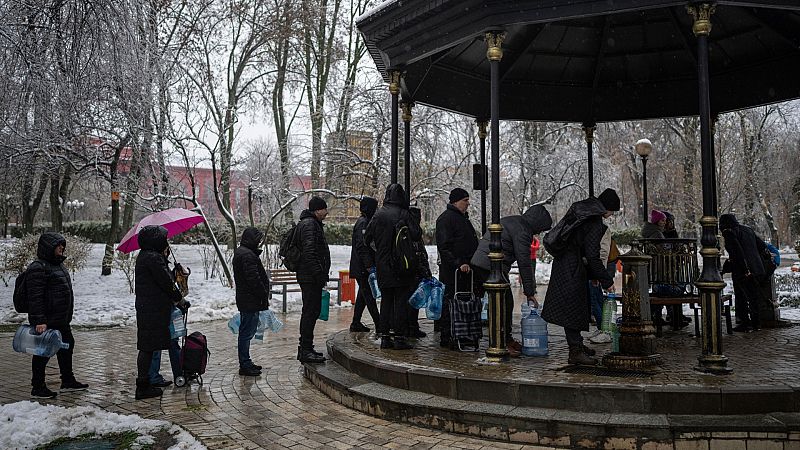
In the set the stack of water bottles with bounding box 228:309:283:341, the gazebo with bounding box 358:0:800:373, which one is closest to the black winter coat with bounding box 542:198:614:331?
the gazebo with bounding box 358:0:800:373

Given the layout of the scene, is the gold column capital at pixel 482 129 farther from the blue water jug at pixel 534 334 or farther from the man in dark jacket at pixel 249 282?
the man in dark jacket at pixel 249 282

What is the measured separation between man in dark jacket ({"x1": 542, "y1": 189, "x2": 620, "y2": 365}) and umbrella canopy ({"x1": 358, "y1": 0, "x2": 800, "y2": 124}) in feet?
8.06

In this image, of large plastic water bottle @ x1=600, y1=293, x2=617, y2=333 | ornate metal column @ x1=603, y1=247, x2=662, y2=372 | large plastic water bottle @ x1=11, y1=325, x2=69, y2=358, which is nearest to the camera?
ornate metal column @ x1=603, y1=247, x2=662, y2=372

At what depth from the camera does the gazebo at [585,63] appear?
6.13 m

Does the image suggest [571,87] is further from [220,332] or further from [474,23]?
[220,332]

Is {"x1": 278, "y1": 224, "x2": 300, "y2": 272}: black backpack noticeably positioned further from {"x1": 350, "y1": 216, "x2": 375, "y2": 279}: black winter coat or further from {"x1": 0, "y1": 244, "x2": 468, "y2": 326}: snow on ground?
{"x1": 0, "y1": 244, "x2": 468, "y2": 326}: snow on ground

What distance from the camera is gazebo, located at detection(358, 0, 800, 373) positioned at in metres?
6.13

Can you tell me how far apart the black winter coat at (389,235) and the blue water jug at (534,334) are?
4.52 ft

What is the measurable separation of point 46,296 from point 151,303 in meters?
1.20

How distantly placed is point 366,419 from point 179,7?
56.6 feet

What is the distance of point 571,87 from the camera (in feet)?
36.4

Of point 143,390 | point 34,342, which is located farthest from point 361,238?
point 34,342

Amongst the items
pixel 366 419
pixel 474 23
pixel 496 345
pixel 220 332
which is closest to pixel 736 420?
pixel 496 345

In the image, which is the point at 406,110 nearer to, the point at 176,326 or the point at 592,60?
the point at 592,60
